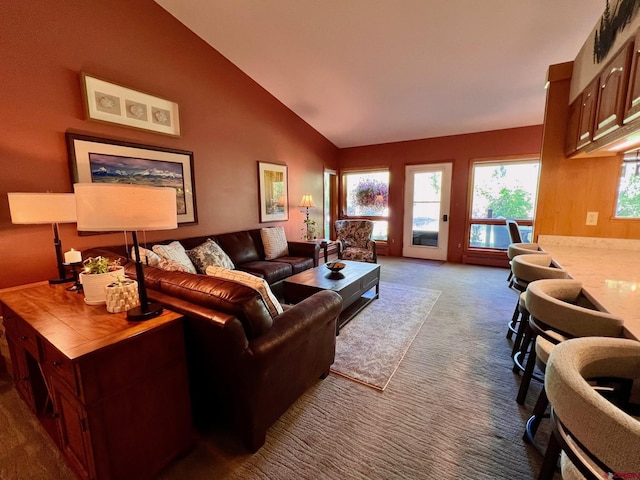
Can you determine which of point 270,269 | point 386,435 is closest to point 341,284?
point 270,269

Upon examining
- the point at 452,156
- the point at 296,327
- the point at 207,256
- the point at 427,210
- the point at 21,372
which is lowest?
the point at 21,372

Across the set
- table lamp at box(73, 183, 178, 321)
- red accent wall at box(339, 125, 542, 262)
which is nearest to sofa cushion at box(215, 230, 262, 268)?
table lamp at box(73, 183, 178, 321)

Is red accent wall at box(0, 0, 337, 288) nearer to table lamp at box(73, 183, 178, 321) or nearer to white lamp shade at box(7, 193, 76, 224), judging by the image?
white lamp shade at box(7, 193, 76, 224)

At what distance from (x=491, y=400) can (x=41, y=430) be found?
113 inches

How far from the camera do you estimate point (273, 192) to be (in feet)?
15.6

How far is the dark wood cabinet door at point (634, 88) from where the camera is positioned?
5.00ft

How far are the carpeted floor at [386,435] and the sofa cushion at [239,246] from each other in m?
2.24

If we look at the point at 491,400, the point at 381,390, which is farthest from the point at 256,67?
the point at 491,400

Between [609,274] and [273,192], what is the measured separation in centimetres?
415

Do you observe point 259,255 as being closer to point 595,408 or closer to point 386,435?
point 386,435

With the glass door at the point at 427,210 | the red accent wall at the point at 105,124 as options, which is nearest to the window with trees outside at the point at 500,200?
the glass door at the point at 427,210

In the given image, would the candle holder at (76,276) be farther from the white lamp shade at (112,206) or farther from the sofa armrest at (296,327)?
the sofa armrest at (296,327)

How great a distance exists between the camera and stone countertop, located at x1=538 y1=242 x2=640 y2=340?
117 centimetres

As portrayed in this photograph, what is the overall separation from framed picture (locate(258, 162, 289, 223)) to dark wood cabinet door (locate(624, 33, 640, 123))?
400 centimetres
